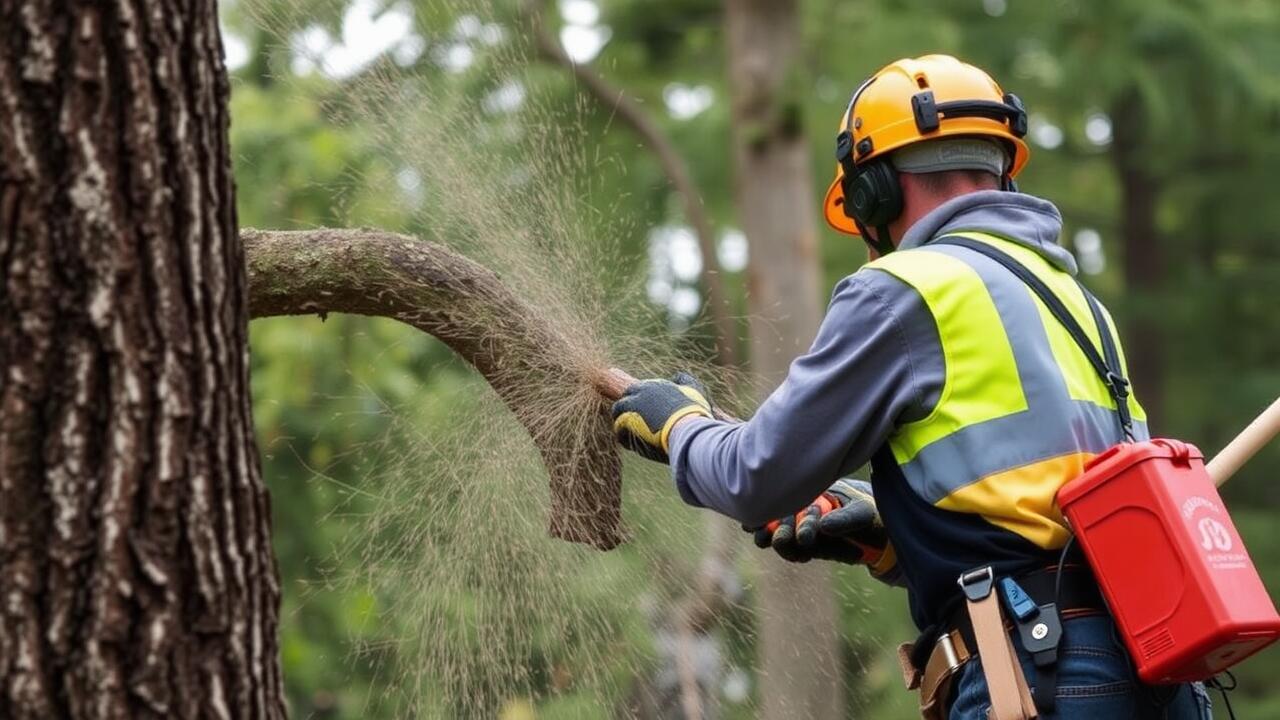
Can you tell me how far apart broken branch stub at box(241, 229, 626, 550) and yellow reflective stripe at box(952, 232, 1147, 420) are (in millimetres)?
1115

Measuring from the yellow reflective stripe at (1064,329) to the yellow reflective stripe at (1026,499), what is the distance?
0.16m

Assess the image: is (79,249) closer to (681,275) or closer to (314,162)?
(681,275)

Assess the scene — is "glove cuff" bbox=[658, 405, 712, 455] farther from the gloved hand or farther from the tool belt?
the tool belt

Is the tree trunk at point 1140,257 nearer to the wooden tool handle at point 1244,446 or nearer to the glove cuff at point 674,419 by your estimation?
the wooden tool handle at point 1244,446

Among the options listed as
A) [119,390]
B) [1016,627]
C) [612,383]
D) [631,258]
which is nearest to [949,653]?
[1016,627]

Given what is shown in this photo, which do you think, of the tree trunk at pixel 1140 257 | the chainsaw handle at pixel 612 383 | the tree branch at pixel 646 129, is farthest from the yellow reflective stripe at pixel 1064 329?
the tree trunk at pixel 1140 257

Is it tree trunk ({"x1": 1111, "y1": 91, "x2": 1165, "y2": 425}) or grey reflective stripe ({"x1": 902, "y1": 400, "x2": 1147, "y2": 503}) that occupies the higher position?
tree trunk ({"x1": 1111, "y1": 91, "x2": 1165, "y2": 425})

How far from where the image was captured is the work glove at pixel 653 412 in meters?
3.69

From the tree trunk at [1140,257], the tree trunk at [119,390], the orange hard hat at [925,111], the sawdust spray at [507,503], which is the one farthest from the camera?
the tree trunk at [1140,257]

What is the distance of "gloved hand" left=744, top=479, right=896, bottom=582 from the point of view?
3.83 metres

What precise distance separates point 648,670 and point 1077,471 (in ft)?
6.79

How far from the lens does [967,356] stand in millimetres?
3215

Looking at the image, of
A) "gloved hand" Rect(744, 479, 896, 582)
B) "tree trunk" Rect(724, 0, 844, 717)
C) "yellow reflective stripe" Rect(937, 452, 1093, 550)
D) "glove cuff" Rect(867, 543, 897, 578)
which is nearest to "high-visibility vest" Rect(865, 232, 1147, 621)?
"yellow reflective stripe" Rect(937, 452, 1093, 550)

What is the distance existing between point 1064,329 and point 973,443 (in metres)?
0.32
